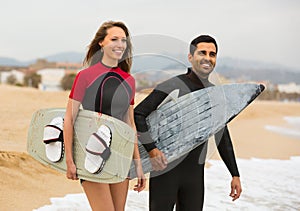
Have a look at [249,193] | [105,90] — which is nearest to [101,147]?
[105,90]

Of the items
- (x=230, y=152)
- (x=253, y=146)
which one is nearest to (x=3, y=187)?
(x=230, y=152)

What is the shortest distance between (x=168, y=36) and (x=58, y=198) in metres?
2.75

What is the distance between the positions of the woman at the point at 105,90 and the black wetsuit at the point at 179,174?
0.16m

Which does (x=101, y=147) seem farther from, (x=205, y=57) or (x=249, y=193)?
(x=249, y=193)

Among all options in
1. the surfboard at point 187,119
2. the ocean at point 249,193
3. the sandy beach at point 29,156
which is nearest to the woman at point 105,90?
the surfboard at point 187,119

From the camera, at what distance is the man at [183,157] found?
210 centimetres

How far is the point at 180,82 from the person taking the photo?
86.0 inches

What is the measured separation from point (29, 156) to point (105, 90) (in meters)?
4.09

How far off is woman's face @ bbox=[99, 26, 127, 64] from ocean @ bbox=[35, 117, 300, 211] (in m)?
2.24

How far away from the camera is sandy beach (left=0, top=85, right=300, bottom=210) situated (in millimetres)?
4383

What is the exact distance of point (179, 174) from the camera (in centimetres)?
221

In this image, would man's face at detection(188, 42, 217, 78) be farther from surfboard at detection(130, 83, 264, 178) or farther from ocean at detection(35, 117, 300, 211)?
ocean at detection(35, 117, 300, 211)

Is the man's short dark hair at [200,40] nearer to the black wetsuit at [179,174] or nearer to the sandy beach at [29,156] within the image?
the black wetsuit at [179,174]

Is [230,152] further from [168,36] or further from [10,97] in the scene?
[10,97]
